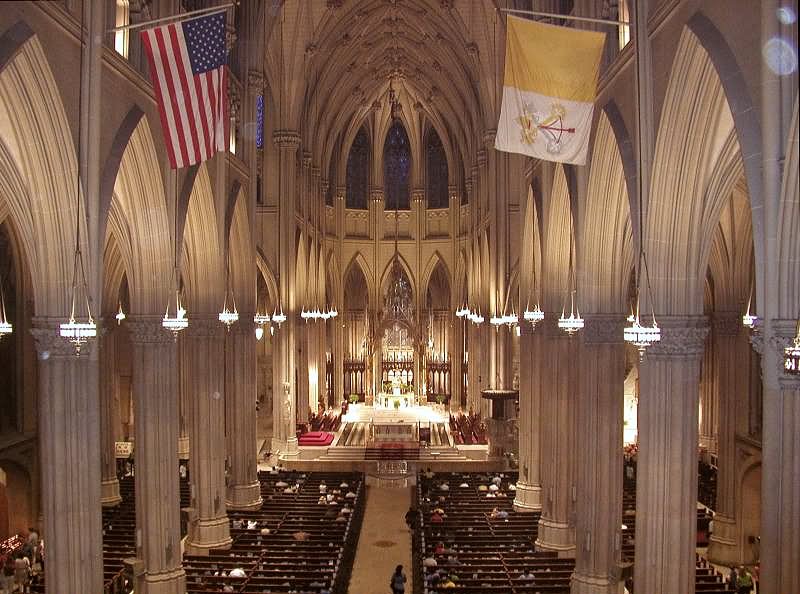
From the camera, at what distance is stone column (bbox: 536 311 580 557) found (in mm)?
23156

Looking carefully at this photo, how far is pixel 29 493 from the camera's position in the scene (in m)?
25.6

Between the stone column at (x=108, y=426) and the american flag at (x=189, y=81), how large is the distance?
55.0 ft

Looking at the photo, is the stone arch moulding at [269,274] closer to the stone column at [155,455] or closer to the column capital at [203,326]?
the column capital at [203,326]

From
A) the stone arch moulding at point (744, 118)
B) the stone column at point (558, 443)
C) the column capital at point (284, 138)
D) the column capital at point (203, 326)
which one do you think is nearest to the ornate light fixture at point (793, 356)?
the stone arch moulding at point (744, 118)

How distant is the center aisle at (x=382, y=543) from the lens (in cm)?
2261

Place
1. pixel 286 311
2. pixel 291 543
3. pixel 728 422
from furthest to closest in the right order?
pixel 286 311 < pixel 728 422 < pixel 291 543

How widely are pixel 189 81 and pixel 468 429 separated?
33.6m

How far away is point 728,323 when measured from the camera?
25.6 meters

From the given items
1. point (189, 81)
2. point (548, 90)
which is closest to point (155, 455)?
point (189, 81)

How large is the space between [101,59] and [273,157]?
2518 cm

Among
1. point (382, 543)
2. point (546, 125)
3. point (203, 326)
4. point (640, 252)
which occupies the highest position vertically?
point (546, 125)

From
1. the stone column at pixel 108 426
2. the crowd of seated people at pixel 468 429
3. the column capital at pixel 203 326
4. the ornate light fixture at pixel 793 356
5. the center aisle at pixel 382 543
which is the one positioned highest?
the ornate light fixture at pixel 793 356

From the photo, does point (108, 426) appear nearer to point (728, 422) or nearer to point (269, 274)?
point (269, 274)

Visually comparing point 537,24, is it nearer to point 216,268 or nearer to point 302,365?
point 216,268
